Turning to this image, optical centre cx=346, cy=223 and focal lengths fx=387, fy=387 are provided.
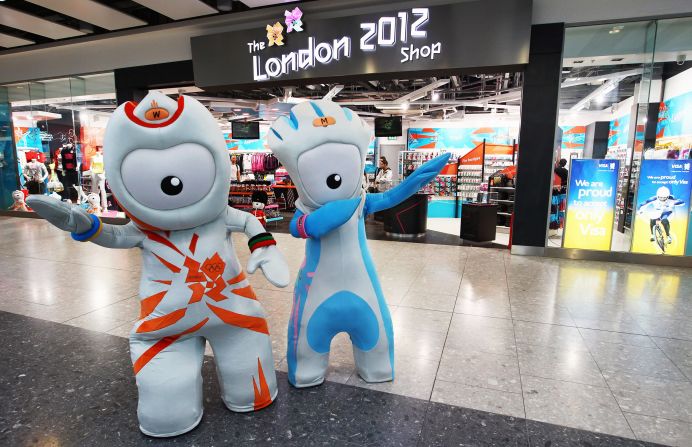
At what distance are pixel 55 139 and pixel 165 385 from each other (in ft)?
34.0

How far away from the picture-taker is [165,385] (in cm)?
172

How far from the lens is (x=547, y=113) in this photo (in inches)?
208

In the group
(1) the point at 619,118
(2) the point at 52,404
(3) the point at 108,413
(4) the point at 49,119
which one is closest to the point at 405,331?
(3) the point at 108,413

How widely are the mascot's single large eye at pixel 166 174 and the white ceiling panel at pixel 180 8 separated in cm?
522

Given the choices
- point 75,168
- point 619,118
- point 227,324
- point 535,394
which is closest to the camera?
point 227,324

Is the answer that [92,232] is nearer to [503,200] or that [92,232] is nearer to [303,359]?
[303,359]

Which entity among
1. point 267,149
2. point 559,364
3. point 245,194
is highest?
point 267,149

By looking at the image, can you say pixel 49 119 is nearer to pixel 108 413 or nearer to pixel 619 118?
pixel 108 413

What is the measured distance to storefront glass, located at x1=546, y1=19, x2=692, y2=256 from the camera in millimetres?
5047

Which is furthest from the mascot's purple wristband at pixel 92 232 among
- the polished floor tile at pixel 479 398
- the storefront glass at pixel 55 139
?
the storefront glass at pixel 55 139

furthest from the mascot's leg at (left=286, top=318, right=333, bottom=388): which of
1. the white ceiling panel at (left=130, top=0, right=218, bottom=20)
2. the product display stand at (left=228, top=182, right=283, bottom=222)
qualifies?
the product display stand at (left=228, top=182, right=283, bottom=222)

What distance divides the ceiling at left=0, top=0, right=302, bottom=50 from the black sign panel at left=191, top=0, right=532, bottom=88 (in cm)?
45

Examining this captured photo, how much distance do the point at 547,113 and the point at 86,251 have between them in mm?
6838

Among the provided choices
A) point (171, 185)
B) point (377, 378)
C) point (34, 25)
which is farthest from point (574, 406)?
point (34, 25)
